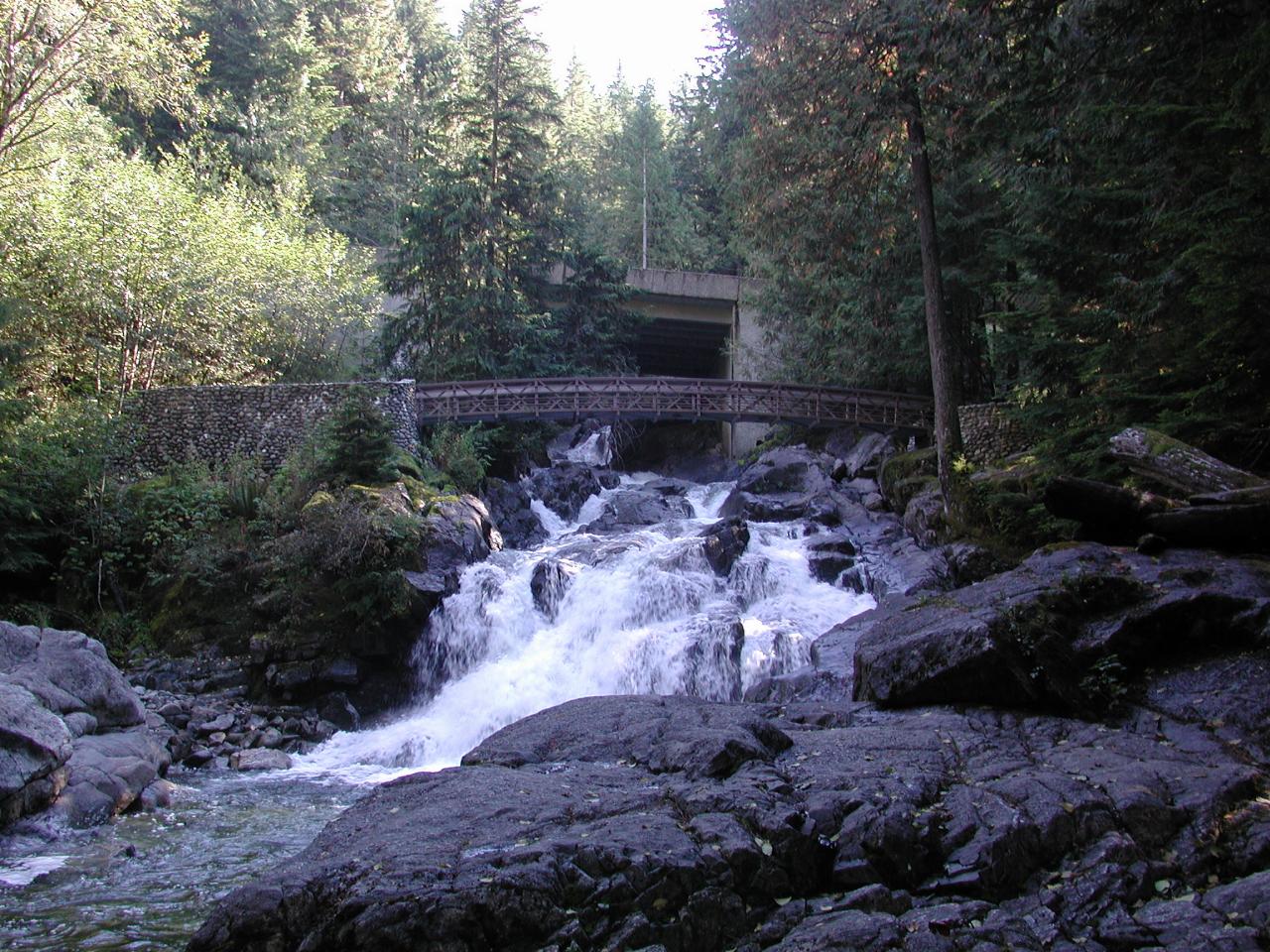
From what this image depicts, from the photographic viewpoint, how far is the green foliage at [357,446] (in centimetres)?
1616

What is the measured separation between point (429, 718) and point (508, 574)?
139 inches

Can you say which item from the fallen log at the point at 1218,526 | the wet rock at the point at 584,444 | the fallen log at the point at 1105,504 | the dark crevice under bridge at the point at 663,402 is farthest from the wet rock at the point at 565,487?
the fallen log at the point at 1218,526

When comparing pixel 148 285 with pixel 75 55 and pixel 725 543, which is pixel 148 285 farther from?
pixel 725 543

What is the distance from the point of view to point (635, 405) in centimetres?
2303

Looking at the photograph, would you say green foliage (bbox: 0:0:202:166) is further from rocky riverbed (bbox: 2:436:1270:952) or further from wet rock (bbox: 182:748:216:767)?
rocky riverbed (bbox: 2:436:1270:952)

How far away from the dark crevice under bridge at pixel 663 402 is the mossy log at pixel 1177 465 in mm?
11613

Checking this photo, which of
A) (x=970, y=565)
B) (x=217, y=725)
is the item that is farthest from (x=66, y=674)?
(x=970, y=565)

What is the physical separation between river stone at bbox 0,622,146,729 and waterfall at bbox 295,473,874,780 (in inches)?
87.4

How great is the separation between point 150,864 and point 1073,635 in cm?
790

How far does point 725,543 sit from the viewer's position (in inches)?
625

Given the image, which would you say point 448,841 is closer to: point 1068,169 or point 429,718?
point 429,718

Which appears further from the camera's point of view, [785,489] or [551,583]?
[785,489]

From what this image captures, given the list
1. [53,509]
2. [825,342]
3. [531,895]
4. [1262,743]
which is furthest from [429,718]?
[825,342]

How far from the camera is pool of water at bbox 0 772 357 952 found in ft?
18.1
